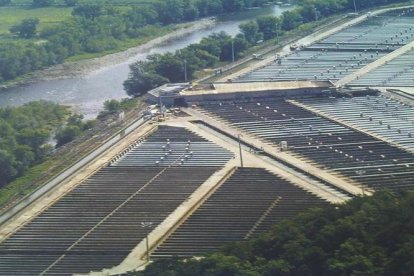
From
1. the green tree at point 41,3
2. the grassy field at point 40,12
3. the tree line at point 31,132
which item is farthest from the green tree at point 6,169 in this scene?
the green tree at point 41,3

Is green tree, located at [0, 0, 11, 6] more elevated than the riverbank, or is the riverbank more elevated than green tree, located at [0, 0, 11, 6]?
green tree, located at [0, 0, 11, 6]

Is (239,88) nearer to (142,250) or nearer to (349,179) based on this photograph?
(349,179)

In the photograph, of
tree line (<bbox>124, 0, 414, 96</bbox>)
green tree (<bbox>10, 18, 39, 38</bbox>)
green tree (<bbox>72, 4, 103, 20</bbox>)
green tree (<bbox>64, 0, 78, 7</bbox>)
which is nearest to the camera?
tree line (<bbox>124, 0, 414, 96</bbox>)

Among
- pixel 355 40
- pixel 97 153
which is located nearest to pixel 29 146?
Answer: pixel 97 153

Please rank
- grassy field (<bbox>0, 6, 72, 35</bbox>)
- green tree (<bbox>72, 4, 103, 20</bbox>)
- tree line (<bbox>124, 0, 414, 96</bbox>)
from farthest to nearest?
grassy field (<bbox>0, 6, 72, 35</bbox>) < green tree (<bbox>72, 4, 103, 20</bbox>) < tree line (<bbox>124, 0, 414, 96</bbox>)

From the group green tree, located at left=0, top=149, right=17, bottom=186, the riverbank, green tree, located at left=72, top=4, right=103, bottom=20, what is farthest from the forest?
green tree, located at left=72, top=4, right=103, bottom=20

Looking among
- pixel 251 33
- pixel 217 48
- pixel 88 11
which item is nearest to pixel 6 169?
pixel 217 48

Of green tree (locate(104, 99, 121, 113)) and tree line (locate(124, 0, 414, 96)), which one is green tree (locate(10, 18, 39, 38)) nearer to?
tree line (locate(124, 0, 414, 96))
